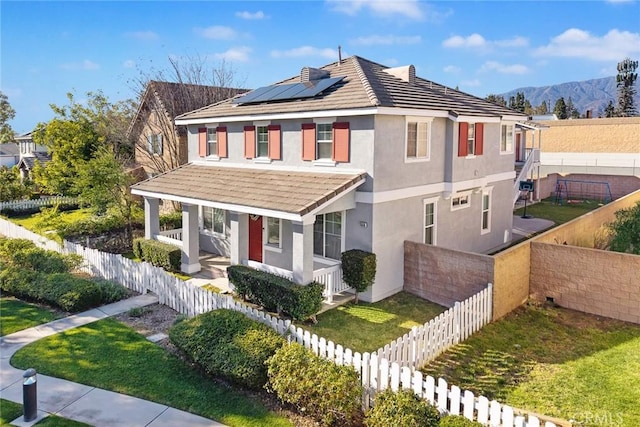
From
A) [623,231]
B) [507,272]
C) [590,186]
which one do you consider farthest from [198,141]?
[590,186]

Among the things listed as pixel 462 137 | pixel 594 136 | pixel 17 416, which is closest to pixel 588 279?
pixel 462 137

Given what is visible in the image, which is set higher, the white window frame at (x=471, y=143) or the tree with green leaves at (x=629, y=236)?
the white window frame at (x=471, y=143)

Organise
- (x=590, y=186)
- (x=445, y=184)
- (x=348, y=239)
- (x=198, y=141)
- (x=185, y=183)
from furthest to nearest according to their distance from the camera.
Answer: (x=590, y=186) → (x=198, y=141) → (x=185, y=183) → (x=445, y=184) → (x=348, y=239)

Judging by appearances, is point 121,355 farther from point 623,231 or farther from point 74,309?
point 623,231

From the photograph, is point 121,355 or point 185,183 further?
point 185,183

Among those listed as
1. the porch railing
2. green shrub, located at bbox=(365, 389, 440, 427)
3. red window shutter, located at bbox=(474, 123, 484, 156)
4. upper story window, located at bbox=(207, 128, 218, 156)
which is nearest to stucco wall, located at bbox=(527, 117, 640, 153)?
red window shutter, located at bbox=(474, 123, 484, 156)

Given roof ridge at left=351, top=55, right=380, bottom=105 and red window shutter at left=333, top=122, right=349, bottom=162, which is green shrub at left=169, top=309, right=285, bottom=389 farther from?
roof ridge at left=351, top=55, right=380, bottom=105

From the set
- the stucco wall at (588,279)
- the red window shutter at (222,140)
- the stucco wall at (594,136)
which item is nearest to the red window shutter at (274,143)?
the red window shutter at (222,140)

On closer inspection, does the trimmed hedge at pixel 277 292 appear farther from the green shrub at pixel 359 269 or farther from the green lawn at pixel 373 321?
the green shrub at pixel 359 269
